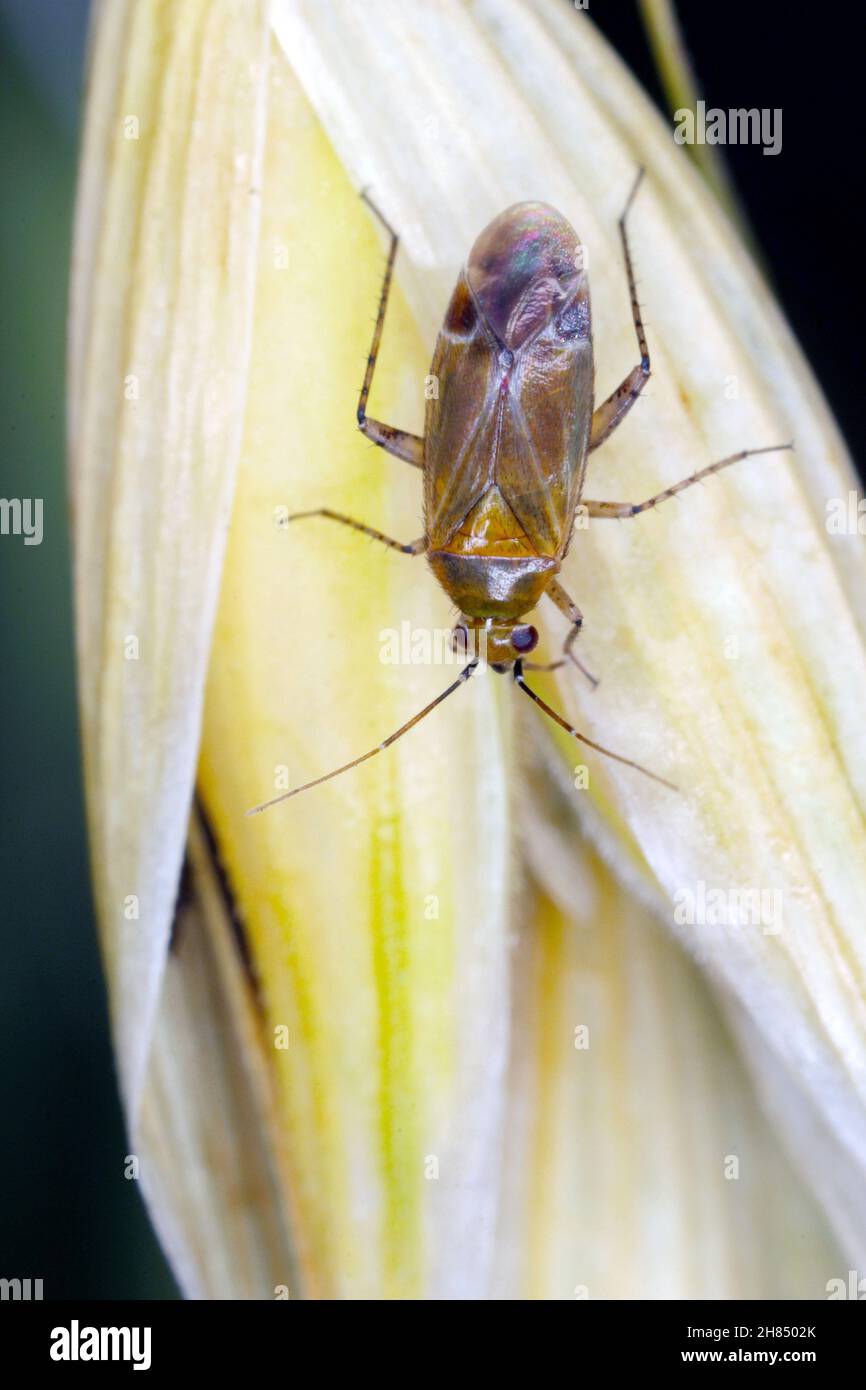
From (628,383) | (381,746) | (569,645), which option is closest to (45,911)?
(381,746)

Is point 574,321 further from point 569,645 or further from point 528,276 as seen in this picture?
point 569,645

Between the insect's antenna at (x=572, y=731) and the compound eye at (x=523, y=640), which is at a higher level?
the compound eye at (x=523, y=640)

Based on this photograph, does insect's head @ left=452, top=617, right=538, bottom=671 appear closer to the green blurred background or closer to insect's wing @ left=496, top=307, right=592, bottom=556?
insect's wing @ left=496, top=307, right=592, bottom=556

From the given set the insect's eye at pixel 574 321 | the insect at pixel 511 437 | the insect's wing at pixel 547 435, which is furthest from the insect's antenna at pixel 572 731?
the insect's eye at pixel 574 321

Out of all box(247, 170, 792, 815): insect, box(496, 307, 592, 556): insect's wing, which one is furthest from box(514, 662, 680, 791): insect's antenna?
box(496, 307, 592, 556): insect's wing

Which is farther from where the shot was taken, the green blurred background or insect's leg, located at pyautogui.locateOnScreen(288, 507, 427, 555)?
the green blurred background

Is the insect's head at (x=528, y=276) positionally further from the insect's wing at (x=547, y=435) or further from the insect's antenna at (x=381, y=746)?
the insect's antenna at (x=381, y=746)
